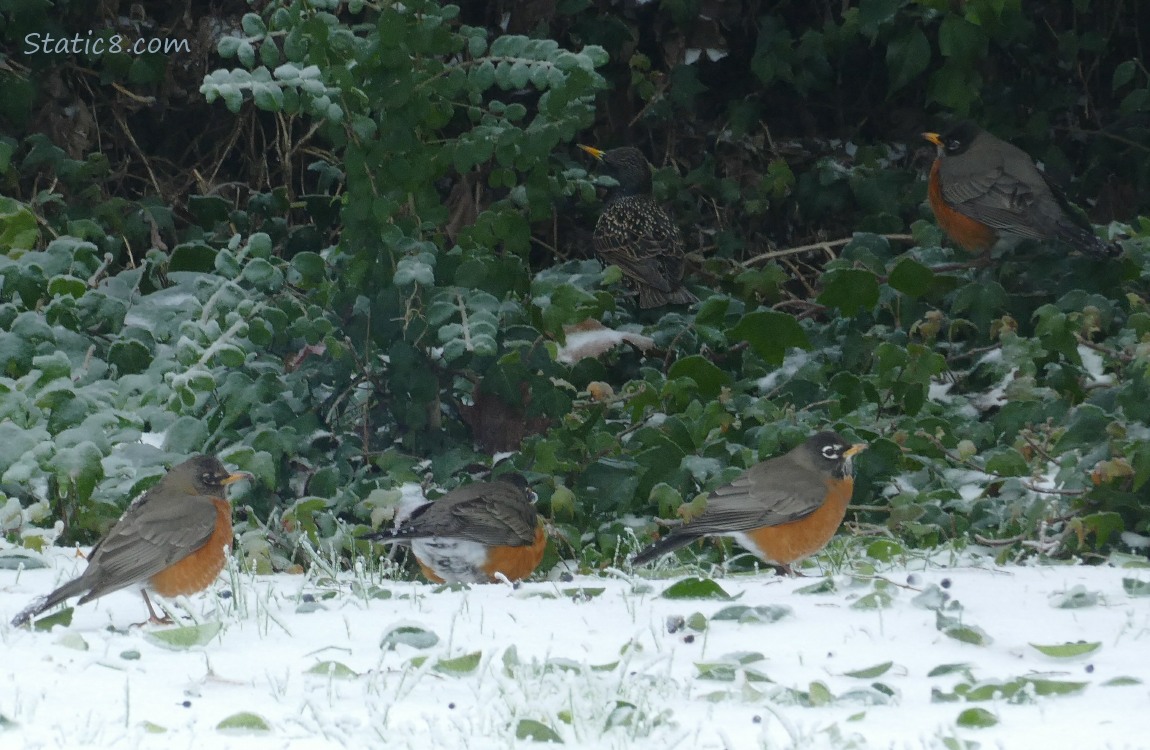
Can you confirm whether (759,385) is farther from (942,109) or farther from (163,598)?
(163,598)

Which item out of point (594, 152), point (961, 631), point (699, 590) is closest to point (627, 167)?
point (594, 152)

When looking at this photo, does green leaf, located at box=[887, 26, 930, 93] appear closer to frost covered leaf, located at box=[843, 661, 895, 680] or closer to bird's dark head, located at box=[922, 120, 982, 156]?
bird's dark head, located at box=[922, 120, 982, 156]

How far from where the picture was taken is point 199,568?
4.25 meters

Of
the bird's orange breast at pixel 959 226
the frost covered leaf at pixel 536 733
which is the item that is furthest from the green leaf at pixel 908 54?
the frost covered leaf at pixel 536 733

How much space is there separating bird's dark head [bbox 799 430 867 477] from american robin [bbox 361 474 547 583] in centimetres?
101

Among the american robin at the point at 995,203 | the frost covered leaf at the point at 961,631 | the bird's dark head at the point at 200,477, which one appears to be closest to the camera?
the frost covered leaf at the point at 961,631

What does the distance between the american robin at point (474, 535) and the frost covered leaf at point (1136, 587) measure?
2024 millimetres

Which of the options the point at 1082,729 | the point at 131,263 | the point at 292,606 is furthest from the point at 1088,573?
the point at 131,263

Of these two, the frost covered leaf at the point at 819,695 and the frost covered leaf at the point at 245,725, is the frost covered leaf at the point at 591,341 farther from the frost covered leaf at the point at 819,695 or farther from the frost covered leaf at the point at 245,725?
the frost covered leaf at the point at 245,725

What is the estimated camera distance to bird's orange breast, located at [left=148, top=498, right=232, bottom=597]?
13.7 feet

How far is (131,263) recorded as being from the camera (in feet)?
26.9

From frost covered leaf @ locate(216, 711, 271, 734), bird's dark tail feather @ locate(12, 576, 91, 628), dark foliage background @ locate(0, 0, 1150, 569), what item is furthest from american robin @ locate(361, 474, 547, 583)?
frost covered leaf @ locate(216, 711, 271, 734)

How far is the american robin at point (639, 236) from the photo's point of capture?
306 inches

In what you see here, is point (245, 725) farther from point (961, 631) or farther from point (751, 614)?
point (961, 631)
